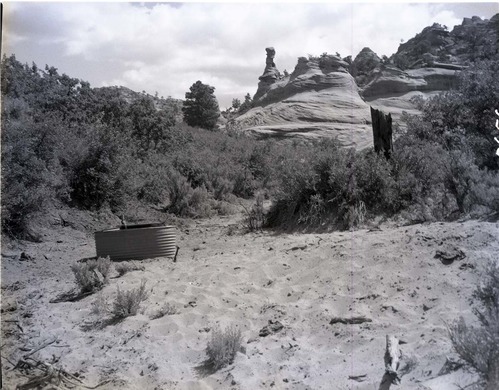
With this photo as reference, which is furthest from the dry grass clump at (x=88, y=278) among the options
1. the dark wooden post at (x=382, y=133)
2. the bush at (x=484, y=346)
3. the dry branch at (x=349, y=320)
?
the dark wooden post at (x=382, y=133)

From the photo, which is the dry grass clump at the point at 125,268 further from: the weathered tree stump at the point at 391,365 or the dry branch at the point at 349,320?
the weathered tree stump at the point at 391,365

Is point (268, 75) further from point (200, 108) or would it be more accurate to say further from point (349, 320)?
point (349, 320)

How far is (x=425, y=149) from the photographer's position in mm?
9812

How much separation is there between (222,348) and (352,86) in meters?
39.6

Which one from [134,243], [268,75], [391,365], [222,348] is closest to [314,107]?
[268,75]

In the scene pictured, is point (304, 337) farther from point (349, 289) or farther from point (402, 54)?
point (402, 54)

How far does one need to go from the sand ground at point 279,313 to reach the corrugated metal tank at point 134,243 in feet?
0.99

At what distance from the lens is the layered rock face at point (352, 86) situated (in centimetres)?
3312

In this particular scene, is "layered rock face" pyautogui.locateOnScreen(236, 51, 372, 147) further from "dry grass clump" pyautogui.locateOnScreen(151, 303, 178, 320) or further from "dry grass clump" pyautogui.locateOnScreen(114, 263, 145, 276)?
"dry grass clump" pyautogui.locateOnScreen(151, 303, 178, 320)

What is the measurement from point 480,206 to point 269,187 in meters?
9.80

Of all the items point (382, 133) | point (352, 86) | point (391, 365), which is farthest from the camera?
point (352, 86)

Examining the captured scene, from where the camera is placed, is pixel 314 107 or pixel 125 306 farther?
pixel 314 107

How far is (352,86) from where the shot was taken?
1640 inches

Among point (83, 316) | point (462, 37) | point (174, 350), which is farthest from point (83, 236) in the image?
point (462, 37)
